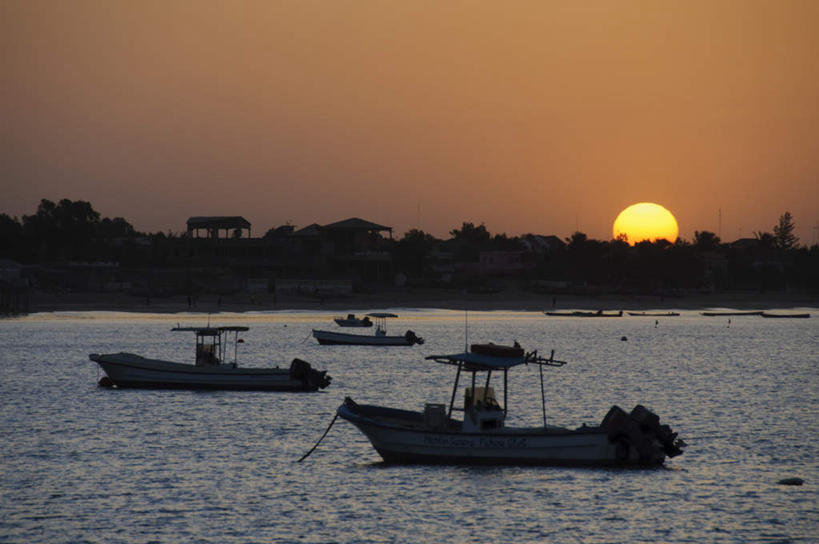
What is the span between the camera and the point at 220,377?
66.2 m

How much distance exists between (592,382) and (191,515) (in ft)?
165

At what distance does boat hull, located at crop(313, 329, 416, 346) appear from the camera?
382ft

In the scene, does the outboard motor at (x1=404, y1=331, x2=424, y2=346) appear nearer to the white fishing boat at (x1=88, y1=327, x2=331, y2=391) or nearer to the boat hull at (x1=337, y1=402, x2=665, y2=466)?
the white fishing boat at (x1=88, y1=327, x2=331, y2=391)

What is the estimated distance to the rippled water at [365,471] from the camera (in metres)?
34.2

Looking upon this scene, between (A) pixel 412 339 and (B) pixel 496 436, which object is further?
(A) pixel 412 339

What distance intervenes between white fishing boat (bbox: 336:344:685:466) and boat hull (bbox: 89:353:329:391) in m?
25.4

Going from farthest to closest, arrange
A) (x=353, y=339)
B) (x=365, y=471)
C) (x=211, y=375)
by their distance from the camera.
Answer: (x=353, y=339)
(x=211, y=375)
(x=365, y=471)

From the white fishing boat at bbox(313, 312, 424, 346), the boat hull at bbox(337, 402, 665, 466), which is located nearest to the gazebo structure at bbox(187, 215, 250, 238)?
the white fishing boat at bbox(313, 312, 424, 346)

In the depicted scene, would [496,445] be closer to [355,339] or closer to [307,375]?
[307,375]

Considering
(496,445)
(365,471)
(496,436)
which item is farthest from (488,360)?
(365,471)

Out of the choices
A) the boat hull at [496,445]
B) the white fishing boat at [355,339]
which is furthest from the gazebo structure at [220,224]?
the boat hull at [496,445]

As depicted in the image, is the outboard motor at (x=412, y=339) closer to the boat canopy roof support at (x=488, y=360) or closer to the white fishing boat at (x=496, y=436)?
the white fishing boat at (x=496, y=436)

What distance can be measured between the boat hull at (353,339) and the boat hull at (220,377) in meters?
48.1

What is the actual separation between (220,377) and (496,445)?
30608mm
